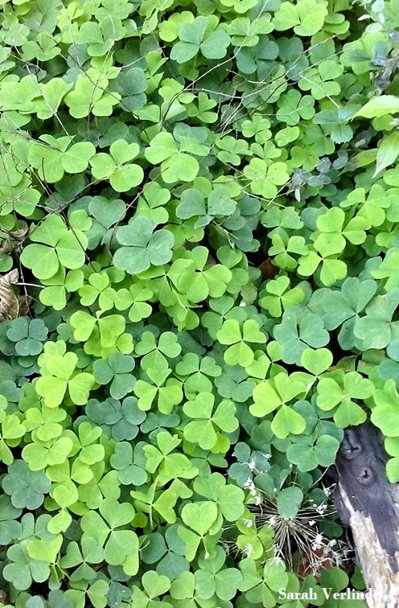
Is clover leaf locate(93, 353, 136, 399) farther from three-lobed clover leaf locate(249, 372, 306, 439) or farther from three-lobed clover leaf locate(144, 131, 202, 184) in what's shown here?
three-lobed clover leaf locate(144, 131, 202, 184)

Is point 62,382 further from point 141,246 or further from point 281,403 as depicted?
point 281,403

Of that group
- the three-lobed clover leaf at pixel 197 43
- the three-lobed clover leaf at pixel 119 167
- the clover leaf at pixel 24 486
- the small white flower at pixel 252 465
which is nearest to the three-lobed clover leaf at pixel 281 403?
the small white flower at pixel 252 465

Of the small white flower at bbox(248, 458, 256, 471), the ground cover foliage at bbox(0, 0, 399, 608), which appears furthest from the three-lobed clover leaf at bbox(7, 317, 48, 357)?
the small white flower at bbox(248, 458, 256, 471)

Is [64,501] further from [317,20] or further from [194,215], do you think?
[317,20]

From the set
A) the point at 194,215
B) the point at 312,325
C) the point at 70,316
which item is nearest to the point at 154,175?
the point at 194,215

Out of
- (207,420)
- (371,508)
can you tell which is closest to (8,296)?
(207,420)

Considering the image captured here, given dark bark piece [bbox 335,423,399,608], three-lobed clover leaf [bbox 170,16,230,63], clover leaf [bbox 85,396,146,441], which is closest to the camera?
dark bark piece [bbox 335,423,399,608]

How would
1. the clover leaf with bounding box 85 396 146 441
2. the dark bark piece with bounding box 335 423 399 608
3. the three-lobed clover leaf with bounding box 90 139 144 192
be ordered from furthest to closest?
the three-lobed clover leaf with bounding box 90 139 144 192 → the clover leaf with bounding box 85 396 146 441 → the dark bark piece with bounding box 335 423 399 608
